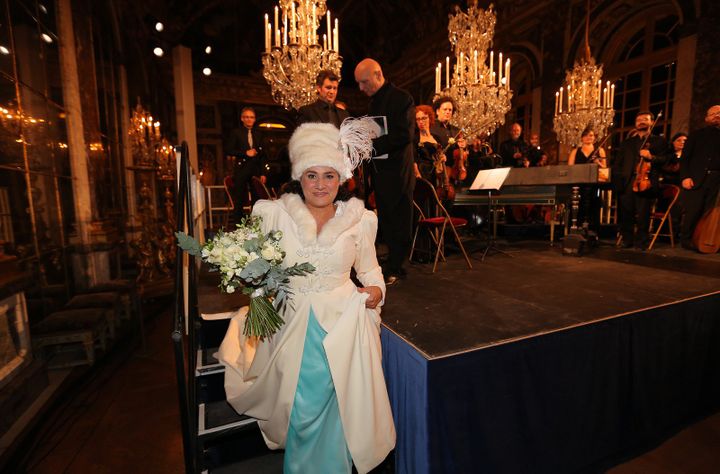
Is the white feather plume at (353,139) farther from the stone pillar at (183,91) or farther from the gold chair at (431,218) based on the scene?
the stone pillar at (183,91)

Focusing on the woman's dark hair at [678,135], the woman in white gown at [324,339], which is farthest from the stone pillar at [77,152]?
the woman's dark hair at [678,135]

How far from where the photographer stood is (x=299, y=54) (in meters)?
4.68

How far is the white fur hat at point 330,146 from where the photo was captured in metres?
1.74

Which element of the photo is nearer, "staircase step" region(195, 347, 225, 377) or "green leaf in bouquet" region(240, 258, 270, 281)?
"green leaf in bouquet" region(240, 258, 270, 281)

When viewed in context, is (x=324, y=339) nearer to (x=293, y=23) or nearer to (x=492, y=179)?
(x=492, y=179)

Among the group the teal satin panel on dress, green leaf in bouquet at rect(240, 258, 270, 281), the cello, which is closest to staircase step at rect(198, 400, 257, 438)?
the teal satin panel on dress

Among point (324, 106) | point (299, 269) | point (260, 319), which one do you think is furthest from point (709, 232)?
point (260, 319)

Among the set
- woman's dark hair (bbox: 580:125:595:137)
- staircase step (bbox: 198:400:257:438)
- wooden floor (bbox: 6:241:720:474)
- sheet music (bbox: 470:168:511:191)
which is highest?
woman's dark hair (bbox: 580:125:595:137)

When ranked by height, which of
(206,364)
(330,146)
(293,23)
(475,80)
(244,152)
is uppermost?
(293,23)

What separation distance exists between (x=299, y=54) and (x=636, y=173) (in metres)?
5.35

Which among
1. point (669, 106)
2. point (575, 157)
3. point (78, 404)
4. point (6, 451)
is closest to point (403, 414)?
point (6, 451)

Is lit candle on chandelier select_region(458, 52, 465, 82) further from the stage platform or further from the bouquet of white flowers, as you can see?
the bouquet of white flowers

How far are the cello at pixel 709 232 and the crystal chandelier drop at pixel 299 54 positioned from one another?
18.6ft

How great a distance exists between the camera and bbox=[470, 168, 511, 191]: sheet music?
4395 mm
